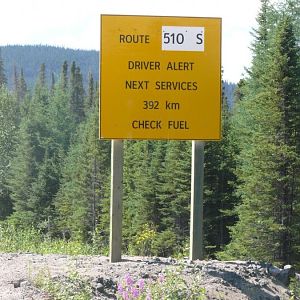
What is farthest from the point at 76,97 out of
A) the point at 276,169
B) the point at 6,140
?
the point at 276,169

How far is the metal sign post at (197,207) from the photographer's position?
983 centimetres

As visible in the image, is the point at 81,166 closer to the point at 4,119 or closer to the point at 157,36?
the point at 4,119

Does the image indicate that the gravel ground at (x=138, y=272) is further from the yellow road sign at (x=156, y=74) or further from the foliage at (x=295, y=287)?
the yellow road sign at (x=156, y=74)

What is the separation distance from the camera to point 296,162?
23.5m

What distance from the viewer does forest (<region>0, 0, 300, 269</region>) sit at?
24172mm

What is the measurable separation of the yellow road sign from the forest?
2.37m

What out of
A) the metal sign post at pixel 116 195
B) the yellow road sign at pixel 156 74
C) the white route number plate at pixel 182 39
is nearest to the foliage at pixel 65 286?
the metal sign post at pixel 116 195

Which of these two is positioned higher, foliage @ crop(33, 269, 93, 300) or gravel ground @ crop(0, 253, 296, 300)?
foliage @ crop(33, 269, 93, 300)

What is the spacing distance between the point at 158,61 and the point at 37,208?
155ft

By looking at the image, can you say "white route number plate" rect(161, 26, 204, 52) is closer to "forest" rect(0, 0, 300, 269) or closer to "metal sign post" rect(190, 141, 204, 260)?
"metal sign post" rect(190, 141, 204, 260)

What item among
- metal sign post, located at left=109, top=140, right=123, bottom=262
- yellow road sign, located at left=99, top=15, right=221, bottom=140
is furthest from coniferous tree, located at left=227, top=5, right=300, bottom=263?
metal sign post, located at left=109, top=140, right=123, bottom=262

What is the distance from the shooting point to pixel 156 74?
9.55 m

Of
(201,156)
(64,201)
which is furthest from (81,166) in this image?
(201,156)

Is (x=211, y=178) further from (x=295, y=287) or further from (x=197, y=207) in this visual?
(x=295, y=287)
